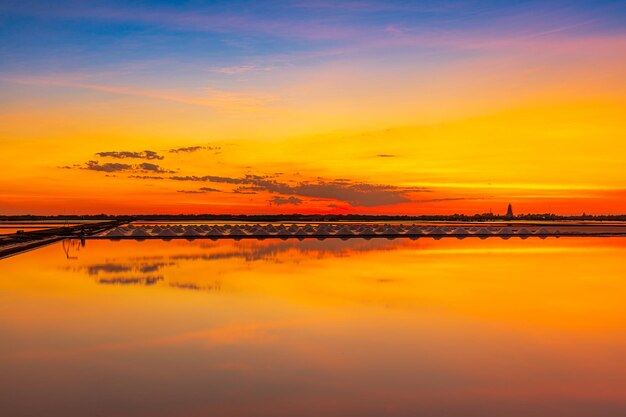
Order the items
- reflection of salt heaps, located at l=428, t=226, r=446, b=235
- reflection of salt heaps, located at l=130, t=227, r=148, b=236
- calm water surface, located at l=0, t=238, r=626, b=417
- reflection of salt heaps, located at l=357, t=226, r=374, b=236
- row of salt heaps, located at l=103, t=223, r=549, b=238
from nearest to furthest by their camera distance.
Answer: calm water surface, located at l=0, t=238, r=626, b=417
reflection of salt heaps, located at l=130, t=227, r=148, b=236
row of salt heaps, located at l=103, t=223, r=549, b=238
reflection of salt heaps, located at l=357, t=226, r=374, b=236
reflection of salt heaps, located at l=428, t=226, r=446, b=235

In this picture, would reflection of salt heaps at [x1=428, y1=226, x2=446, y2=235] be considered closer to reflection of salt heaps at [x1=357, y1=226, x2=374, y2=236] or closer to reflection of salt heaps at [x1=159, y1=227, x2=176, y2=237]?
reflection of salt heaps at [x1=357, y1=226, x2=374, y2=236]

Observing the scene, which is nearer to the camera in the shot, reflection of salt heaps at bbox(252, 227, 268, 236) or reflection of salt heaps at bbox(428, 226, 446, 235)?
reflection of salt heaps at bbox(252, 227, 268, 236)

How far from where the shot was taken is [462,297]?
15828mm

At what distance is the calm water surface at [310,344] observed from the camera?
736cm

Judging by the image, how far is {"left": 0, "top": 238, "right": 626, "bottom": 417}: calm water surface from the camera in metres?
7.36

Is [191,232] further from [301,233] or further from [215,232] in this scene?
[301,233]

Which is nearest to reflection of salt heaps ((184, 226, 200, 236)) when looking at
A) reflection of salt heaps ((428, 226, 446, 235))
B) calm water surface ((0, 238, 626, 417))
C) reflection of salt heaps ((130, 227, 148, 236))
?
reflection of salt heaps ((130, 227, 148, 236))

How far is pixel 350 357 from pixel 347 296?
6219mm

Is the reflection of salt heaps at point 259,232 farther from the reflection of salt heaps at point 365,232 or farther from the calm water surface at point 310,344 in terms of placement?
the calm water surface at point 310,344

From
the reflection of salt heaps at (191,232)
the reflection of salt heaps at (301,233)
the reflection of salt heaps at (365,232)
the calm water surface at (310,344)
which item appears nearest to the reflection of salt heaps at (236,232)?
the reflection of salt heaps at (191,232)

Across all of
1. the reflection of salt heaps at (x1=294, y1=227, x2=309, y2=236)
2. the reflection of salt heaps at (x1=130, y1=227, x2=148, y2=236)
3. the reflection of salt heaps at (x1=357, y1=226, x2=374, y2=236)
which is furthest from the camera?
the reflection of salt heaps at (x1=357, y1=226, x2=374, y2=236)

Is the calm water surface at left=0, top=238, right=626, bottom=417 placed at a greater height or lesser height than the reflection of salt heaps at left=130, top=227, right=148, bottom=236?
lesser

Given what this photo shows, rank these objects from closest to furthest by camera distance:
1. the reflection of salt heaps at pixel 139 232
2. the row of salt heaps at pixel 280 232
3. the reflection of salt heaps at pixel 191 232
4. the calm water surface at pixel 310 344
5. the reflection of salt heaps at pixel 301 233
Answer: the calm water surface at pixel 310 344
the reflection of salt heaps at pixel 139 232
the row of salt heaps at pixel 280 232
the reflection of salt heaps at pixel 191 232
the reflection of salt heaps at pixel 301 233

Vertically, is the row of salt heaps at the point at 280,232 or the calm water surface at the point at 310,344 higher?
the row of salt heaps at the point at 280,232
